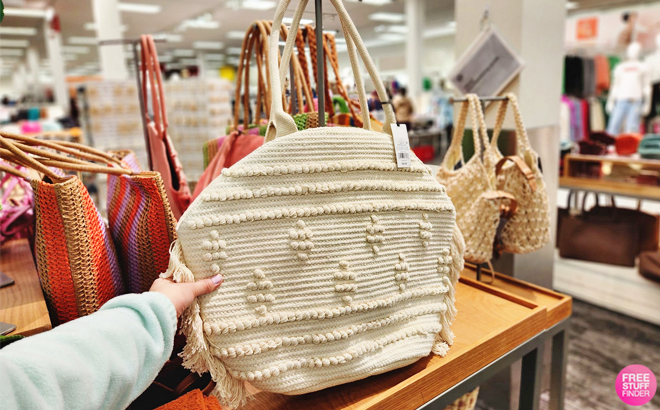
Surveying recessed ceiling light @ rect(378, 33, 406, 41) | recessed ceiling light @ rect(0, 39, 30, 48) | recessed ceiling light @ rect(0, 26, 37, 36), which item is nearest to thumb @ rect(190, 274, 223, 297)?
recessed ceiling light @ rect(0, 26, 37, 36)

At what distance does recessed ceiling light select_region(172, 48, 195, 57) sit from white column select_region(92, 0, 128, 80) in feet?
30.2

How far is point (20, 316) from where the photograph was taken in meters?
0.66

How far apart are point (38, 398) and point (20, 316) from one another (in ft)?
1.01

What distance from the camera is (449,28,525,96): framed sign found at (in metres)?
1.60

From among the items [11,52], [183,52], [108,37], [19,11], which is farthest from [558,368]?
[183,52]

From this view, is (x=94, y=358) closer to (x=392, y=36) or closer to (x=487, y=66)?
(x=487, y=66)

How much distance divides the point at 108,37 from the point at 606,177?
5209 millimetres

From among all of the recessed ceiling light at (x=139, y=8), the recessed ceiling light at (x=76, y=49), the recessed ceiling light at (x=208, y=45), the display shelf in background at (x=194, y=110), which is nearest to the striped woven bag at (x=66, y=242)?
the display shelf in background at (x=194, y=110)

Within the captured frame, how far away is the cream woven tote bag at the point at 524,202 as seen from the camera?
47.2 inches

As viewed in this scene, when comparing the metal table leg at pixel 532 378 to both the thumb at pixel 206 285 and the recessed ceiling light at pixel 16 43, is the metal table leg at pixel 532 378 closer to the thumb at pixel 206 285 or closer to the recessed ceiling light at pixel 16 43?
the thumb at pixel 206 285

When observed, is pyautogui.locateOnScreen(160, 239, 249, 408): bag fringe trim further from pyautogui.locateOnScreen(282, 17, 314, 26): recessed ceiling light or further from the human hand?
pyautogui.locateOnScreen(282, 17, 314, 26): recessed ceiling light

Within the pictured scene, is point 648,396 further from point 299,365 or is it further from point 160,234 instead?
point 160,234

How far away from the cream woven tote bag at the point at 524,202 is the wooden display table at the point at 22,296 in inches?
43.8

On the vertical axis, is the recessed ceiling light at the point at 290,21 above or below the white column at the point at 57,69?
below
